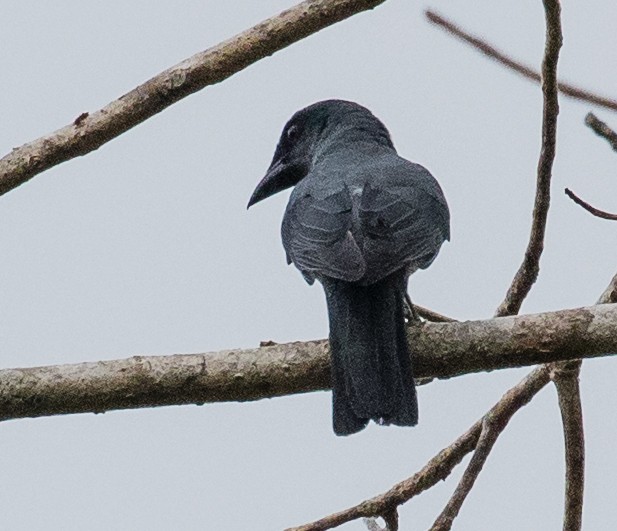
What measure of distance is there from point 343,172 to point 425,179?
41 centimetres

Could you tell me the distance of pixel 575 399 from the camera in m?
4.77

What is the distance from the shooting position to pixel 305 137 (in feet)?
23.8

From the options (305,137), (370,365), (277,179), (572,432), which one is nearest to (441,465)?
(572,432)

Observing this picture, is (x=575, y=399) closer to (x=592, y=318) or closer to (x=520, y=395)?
(x=520, y=395)

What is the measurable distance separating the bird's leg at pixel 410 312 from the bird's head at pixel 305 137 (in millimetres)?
2284

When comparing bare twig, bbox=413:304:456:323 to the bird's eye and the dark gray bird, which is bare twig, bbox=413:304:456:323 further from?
the bird's eye

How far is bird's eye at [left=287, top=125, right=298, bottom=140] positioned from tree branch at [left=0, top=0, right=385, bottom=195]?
8.55 ft

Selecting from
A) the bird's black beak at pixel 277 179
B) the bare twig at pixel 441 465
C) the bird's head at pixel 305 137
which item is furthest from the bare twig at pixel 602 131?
the bird's black beak at pixel 277 179

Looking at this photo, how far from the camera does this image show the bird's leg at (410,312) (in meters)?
4.71

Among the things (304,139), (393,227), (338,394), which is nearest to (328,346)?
(338,394)

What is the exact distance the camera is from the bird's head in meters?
7.08

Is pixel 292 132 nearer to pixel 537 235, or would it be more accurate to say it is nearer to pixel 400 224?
pixel 400 224

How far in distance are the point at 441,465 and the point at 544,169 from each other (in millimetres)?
1246

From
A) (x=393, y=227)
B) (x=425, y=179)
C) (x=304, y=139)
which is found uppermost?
(x=304, y=139)
